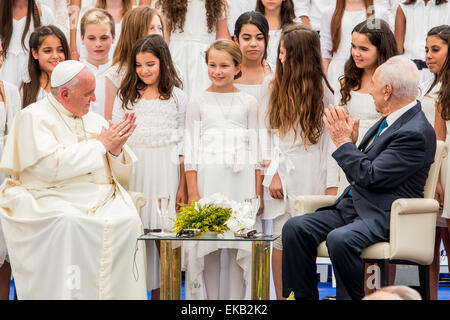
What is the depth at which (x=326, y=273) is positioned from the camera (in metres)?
7.41

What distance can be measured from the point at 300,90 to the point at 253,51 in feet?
1.89

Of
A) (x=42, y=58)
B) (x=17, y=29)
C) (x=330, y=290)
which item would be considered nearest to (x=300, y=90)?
(x=330, y=290)

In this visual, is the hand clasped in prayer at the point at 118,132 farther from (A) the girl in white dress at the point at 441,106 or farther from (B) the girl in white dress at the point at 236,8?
(A) the girl in white dress at the point at 441,106

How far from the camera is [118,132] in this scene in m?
5.44

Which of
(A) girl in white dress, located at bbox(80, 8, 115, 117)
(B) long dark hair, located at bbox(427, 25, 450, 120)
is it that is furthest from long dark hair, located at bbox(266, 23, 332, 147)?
(A) girl in white dress, located at bbox(80, 8, 115, 117)

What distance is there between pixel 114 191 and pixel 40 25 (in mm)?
2135

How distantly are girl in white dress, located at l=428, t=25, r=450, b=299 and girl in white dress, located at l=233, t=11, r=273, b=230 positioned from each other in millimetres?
1322

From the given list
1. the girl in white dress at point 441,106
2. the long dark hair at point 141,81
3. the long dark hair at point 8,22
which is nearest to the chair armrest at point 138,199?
the long dark hair at point 141,81

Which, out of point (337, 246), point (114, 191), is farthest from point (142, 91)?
point (337, 246)

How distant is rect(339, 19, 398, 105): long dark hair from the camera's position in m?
5.87

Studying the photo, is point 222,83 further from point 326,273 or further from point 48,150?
point 326,273

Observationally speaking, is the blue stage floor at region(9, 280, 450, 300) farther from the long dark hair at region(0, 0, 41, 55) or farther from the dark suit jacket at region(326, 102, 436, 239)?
the long dark hair at region(0, 0, 41, 55)

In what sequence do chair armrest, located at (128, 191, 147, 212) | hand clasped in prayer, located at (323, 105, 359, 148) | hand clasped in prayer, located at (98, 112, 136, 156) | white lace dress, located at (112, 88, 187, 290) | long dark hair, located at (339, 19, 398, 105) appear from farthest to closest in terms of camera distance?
white lace dress, located at (112, 88, 187, 290), long dark hair, located at (339, 19, 398, 105), chair armrest, located at (128, 191, 147, 212), hand clasped in prayer, located at (98, 112, 136, 156), hand clasped in prayer, located at (323, 105, 359, 148)

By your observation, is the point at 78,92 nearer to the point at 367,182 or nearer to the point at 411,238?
the point at 367,182
